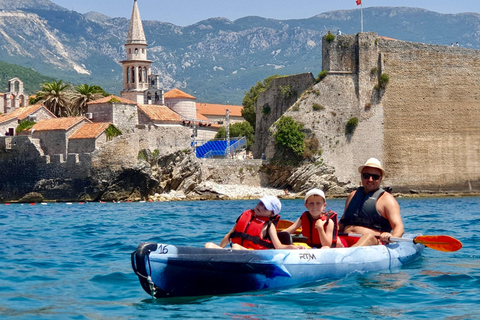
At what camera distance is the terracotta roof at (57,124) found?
42269mm

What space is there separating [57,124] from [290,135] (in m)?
14.6

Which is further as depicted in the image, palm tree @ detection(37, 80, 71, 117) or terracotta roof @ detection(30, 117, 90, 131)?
palm tree @ detection(37, 80, 71, 117)

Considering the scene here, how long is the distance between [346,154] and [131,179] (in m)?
15.8

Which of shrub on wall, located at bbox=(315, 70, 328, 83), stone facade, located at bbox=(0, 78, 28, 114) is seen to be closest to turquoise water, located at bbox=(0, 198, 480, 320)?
shrub on wall, located at bbox=(315, 70, 328, 83)

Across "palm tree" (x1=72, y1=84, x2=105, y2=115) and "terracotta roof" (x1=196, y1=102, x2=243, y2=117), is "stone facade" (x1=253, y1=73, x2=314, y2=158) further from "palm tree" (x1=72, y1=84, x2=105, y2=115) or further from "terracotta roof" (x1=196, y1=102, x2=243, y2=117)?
"terracotta roof" (x1=196, y1=102, x2=243, y2=117)

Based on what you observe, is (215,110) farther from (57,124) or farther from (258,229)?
(258,229)

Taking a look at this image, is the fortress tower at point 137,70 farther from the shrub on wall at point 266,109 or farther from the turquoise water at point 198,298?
the turquoise water at point 198,298

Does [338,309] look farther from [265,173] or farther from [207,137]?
[207,137]

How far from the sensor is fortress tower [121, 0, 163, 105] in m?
71.5

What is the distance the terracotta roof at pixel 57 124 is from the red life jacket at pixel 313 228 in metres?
31.8

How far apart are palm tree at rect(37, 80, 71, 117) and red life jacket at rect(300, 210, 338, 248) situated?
4226cm

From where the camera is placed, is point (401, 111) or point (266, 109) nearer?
point (401, 111)

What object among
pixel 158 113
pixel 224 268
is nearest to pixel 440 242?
pixel 224 268

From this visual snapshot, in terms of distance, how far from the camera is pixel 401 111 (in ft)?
170
